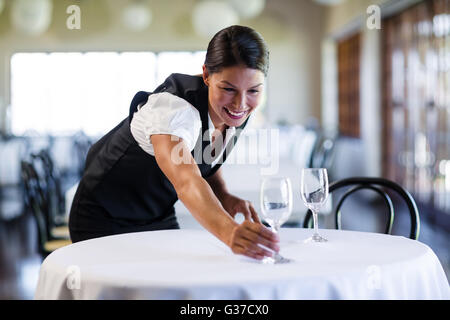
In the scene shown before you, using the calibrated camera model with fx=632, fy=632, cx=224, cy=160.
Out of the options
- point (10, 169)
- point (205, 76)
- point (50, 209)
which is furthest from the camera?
point (10, 169)

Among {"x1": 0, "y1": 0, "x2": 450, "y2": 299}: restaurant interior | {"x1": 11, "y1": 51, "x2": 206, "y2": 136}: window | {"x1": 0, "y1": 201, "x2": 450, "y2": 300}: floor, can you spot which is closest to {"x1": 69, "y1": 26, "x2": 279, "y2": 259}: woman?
{"x1": 0, "y1": 0, "x2": 450, "y2": 299}: restaurant interior

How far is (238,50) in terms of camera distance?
153cm

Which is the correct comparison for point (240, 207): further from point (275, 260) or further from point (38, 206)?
point (38, 206)

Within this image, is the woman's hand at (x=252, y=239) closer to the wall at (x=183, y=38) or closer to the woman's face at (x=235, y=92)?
the woman's face at (x=235, y=92)

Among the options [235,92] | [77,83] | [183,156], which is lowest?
[183,156]

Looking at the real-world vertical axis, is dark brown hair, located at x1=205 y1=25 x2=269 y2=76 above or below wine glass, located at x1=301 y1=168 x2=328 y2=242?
above

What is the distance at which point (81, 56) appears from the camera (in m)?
11.1

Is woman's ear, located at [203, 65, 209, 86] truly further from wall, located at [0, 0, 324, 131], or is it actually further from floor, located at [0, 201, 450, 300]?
wall, located at [0, 0, 324, 131]

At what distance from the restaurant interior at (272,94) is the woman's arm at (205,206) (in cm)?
130

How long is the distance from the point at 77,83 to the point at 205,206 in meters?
10.2

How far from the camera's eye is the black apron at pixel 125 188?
1.79 meters

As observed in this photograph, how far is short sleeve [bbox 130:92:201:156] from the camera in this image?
1522 mm

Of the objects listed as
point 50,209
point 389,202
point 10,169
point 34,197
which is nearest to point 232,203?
point 389,202

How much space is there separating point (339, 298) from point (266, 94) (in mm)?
10038
